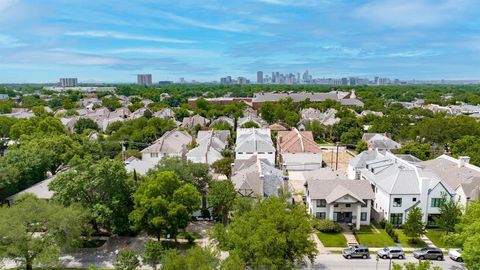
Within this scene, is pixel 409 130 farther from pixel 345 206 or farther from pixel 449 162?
pixel 345 206

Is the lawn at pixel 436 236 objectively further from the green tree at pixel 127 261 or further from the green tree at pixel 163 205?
the green tree at pixel 127 261

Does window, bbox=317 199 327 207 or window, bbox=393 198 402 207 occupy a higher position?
window, bbox=393 198 402 207

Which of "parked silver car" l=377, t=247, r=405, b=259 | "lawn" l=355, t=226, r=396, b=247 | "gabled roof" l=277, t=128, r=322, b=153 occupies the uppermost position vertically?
"gabled roof" l=277, t=128, r=322, b=153

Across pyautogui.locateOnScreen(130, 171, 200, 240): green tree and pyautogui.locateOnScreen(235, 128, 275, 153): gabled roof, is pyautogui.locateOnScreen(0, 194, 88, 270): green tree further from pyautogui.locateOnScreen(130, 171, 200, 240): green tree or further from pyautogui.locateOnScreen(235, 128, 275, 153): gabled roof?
pyautogui.locateOnScreen(235, 128, 275, 153): gabled roof

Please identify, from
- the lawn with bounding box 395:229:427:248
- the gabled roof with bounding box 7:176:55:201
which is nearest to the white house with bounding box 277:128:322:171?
the lawn with bounding box 395:229:427:248

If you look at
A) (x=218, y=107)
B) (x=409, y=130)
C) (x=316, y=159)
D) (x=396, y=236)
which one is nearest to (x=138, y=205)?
(x=396, y=236)

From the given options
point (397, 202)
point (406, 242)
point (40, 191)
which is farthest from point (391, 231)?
point (40, 191)

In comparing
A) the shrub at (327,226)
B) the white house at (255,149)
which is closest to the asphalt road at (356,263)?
the shrub at (327,226)
